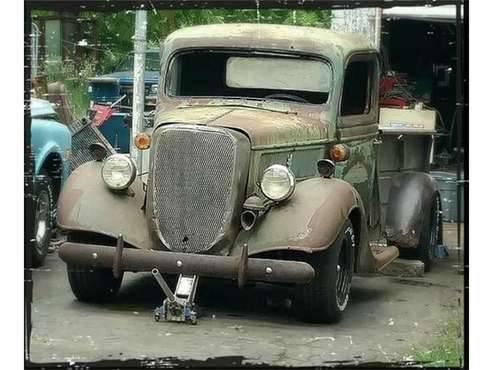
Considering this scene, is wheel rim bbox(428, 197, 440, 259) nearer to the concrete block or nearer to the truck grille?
the concrete block

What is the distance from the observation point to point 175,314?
956 cm

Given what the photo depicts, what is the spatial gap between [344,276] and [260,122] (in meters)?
0.94

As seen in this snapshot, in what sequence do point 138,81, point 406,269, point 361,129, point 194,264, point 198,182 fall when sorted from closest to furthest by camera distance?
1. point 194,264
2. point 198,182
3. point 138,81
4. point 406,269
5. point 361,129

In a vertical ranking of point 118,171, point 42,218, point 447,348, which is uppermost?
point 118,171

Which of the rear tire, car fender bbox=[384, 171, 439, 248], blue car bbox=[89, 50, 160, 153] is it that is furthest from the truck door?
the rear tire

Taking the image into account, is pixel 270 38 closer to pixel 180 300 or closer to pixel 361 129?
pixel 361 129

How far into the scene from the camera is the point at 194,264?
946cm

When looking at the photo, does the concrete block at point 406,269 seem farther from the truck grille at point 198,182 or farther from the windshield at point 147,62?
the windshield at point 147,62

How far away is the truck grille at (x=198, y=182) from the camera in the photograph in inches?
376

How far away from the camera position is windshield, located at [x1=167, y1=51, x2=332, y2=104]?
986 cm

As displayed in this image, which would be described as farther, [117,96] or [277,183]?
[117,96]

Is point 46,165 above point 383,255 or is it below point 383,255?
above

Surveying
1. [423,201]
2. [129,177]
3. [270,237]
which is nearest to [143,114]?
[129,177]

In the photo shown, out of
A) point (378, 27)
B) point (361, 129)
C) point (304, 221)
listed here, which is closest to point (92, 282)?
point (304, 221)
